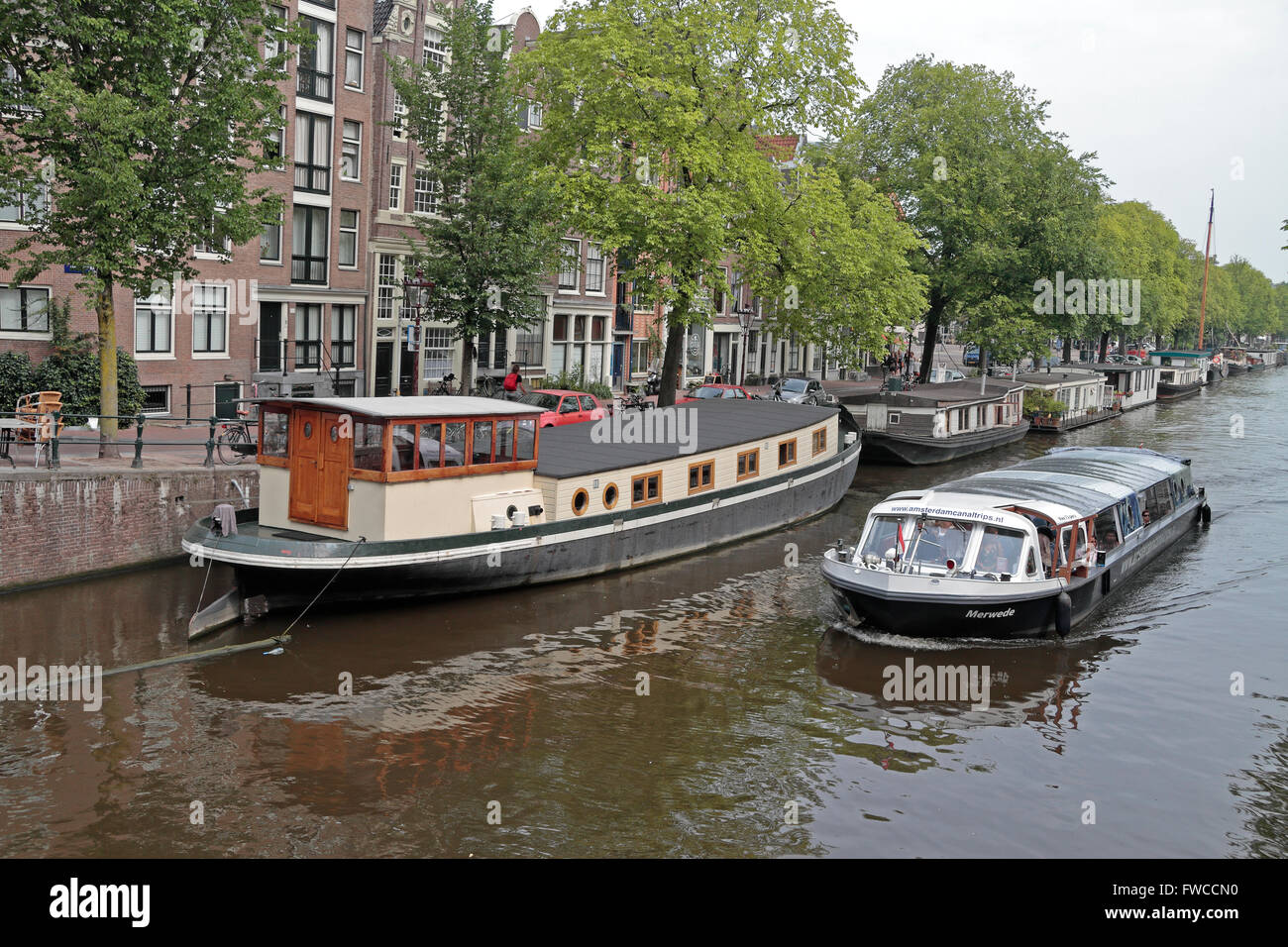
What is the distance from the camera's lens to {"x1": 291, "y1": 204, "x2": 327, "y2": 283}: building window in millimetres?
38156

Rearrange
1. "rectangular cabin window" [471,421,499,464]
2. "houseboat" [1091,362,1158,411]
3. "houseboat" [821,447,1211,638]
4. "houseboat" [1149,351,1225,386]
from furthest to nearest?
"houseboat" [1149,351,1225,386] < "houseboat" [1091,362,1158,411] < "rectangular cabin window" [471,421,499,464] < "houseboat" [821,447,1211,638]

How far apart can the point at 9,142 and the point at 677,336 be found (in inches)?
758

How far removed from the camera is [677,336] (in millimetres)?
36281

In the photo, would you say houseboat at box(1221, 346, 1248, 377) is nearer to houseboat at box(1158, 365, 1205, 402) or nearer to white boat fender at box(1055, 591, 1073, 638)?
houseboat at box(1158, 365, 1205, 402)

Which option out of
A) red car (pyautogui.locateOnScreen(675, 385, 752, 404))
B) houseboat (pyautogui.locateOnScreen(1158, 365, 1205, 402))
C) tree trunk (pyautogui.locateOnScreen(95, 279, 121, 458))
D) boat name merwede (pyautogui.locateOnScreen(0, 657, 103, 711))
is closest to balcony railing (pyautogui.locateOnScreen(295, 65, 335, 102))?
red car (pyautogui.locateOnScreen(675, 385, 752, 404))

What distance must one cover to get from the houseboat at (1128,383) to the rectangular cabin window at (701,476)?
148 feet

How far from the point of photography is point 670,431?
27.6m

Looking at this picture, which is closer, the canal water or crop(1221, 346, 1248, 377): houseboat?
the canal water

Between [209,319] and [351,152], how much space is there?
8.25 m

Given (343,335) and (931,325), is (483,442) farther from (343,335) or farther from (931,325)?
(931,325)

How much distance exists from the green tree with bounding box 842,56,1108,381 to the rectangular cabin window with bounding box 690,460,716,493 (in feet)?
92.4

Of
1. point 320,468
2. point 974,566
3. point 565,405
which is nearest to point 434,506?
point 320,468

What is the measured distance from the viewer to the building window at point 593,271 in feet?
171
